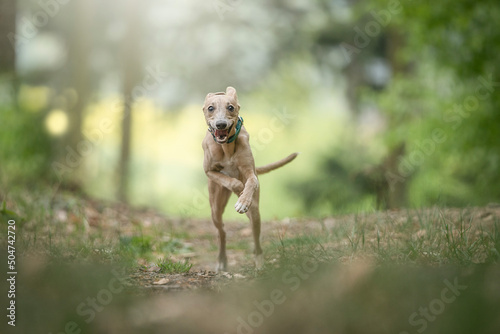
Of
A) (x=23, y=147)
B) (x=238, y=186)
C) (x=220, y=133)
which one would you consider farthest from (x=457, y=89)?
(x=23, y=147)

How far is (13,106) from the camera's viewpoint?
8.48 meters

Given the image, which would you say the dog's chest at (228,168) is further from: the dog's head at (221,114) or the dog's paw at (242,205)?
the dog's paw at (242,205)

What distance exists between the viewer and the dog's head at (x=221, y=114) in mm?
3990

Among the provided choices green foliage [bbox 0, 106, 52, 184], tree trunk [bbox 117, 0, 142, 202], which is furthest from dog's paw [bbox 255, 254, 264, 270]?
tree trunk [bbox 117, 0, 142, 202]

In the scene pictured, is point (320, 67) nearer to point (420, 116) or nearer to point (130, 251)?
point (420, 116)

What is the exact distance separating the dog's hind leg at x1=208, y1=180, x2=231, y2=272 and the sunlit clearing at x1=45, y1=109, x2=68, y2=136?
5.93 meters

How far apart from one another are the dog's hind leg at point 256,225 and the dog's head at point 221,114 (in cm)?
66

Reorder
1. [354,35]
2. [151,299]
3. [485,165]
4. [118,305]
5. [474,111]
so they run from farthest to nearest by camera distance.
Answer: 1. [354,35]
2. [485,165]
3. [474,111]
4. [151,299]
5. [118,305]

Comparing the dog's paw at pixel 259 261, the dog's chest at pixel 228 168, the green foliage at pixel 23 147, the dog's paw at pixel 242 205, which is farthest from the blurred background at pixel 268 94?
the dog's paw at pixel 242 205

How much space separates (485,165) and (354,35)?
553 centimetres

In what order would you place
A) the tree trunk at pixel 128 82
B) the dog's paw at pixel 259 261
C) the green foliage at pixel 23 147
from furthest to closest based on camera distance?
1. the tree trunk at pixel 128 82
2. the green foliage at pixel 23 147
3. the dog's paw at pixel 259 261

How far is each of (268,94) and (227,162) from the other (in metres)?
11.8

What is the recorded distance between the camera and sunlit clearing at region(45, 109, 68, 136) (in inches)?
369

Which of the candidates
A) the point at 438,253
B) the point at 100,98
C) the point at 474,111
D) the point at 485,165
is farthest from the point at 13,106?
the point at 485,165
